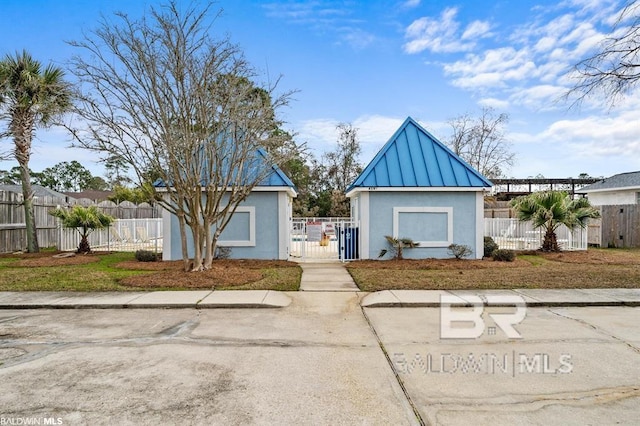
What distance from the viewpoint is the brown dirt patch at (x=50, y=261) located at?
11.1 meters

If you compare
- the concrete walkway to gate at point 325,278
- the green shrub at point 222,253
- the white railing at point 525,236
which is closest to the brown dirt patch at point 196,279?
the concrete walkway to gate at point 325,278

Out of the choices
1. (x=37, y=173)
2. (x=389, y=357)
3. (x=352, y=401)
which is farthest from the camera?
(x=37, y=173)

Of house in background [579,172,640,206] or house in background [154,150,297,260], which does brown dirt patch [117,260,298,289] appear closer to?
house in background [154,150,297,260]

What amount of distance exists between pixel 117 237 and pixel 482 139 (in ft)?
99.3

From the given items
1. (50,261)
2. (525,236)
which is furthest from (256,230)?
(525,236)

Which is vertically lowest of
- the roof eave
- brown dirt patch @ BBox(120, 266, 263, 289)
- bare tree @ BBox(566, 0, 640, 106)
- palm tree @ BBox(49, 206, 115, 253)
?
brown dirt patch @ BBox(120, 266, 263, 289)

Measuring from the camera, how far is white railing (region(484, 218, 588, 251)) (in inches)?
620

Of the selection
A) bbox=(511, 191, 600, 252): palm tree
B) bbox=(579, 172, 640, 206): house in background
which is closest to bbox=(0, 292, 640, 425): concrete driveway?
bbox=(511, 191, 600, 252): palm tree

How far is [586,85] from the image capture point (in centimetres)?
951

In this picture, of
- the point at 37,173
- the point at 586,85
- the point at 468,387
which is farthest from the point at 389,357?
the point at 37,173

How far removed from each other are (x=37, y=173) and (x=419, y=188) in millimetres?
75296

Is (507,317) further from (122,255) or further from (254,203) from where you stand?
(122,255)

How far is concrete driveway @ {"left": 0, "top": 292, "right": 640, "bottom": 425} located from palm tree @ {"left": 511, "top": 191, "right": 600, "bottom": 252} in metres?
9.11

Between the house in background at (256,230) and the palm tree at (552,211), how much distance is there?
9.67 meters
